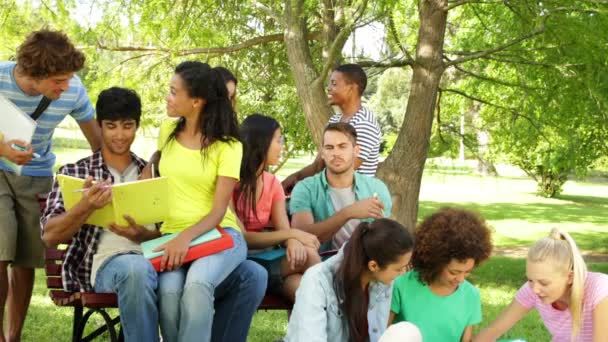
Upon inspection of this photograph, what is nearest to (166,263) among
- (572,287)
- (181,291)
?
(181,291)

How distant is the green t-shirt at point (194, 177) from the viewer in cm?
397

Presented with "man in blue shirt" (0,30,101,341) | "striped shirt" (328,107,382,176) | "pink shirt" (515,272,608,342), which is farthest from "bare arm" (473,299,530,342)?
"man in blue shirt" (0,30,101,341)

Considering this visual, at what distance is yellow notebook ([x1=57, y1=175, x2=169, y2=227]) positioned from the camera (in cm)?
364

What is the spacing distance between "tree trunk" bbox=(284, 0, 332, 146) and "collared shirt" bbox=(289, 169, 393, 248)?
4312mm

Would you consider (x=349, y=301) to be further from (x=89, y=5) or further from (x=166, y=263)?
(x=89, y=5)

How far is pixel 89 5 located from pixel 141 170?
18.5ft

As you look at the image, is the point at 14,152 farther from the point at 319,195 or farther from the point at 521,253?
the point at 521,253

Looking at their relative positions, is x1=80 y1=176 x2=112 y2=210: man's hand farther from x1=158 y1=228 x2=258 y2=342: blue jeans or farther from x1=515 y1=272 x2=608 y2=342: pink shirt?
x1=515 y1=272 x2=608 y2=342: pink shirt

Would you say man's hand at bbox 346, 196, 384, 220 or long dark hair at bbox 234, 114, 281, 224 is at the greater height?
long dark hair at bbox 234, 114, 281, 224

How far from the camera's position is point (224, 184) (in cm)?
393

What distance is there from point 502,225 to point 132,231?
15903 millimetres

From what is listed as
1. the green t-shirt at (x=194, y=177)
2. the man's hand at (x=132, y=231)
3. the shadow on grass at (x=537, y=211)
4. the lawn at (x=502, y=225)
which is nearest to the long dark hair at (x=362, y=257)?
the green t-shirt at (x=194, y=177)

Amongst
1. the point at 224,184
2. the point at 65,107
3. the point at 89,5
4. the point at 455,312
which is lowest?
the point at 455,312

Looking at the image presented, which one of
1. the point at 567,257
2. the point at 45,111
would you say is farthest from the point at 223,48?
the point at 567,257
